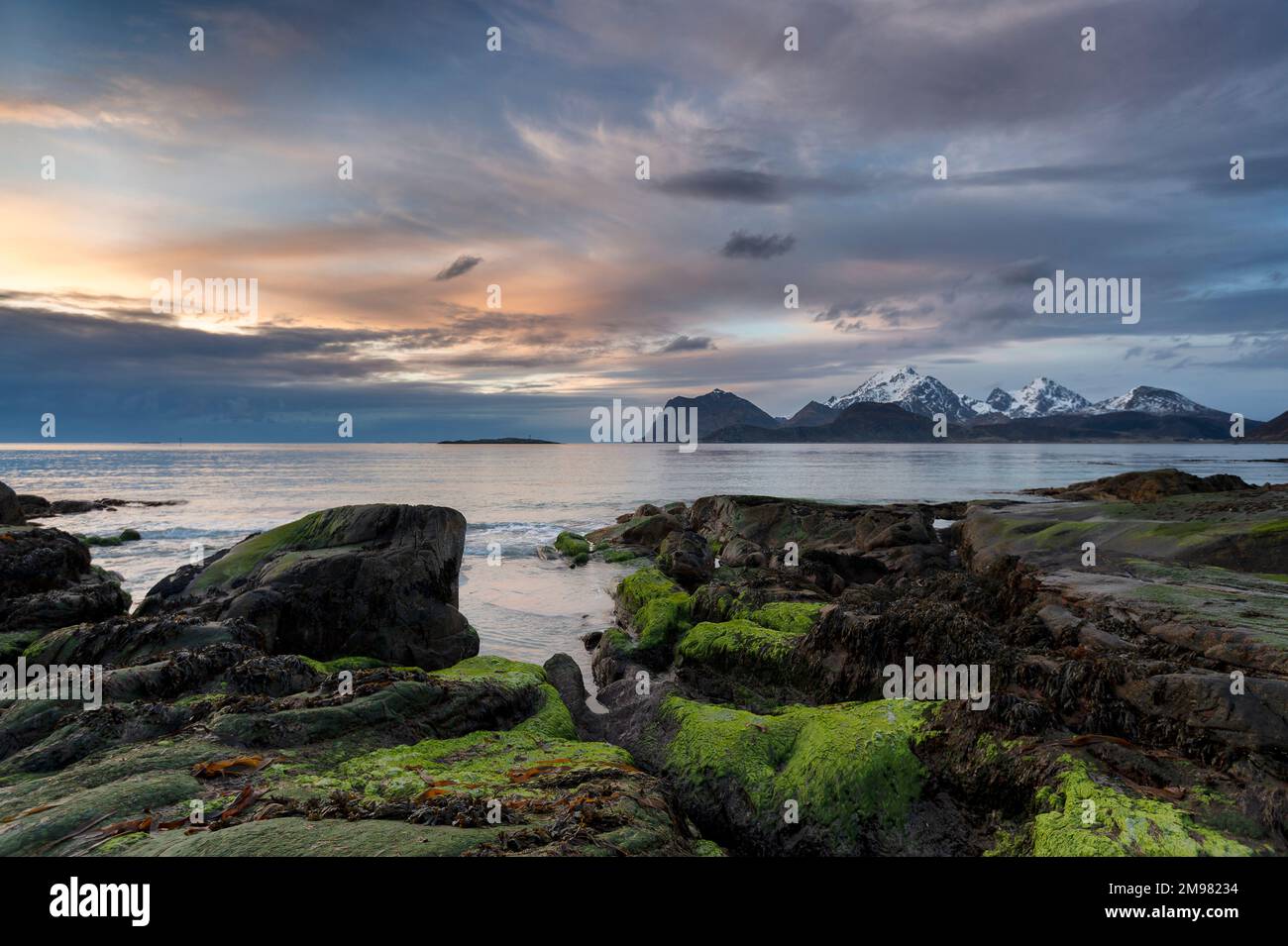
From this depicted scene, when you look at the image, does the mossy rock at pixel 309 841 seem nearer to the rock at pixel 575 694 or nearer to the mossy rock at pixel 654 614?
the rock at pixel 575 694

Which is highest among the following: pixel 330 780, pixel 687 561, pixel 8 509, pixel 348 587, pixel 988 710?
pixel 8 509

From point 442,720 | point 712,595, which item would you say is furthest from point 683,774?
point 712,595

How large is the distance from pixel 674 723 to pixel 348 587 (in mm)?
8864

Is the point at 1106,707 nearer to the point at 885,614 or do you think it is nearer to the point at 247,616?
the point at 885,614

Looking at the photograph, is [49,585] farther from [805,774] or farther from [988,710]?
[988,710]

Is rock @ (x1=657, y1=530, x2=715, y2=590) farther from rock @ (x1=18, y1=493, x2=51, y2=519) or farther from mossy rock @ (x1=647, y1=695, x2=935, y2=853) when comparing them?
rock @ (x1=18, y1=493, x2=51, y2=519)

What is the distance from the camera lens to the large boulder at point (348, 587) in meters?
12.9

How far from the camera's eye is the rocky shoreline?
5223mm

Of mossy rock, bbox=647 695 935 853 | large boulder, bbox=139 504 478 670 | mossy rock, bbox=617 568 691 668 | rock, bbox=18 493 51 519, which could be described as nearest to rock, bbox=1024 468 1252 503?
mossy rock, bbox=617 568 691 668

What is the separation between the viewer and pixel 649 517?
110ft

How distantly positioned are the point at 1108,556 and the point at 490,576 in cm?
2233

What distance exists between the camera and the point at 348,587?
1364cm

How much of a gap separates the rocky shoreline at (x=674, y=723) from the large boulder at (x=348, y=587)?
0.25ft

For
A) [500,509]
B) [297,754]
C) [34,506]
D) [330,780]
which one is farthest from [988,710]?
[34,506]
